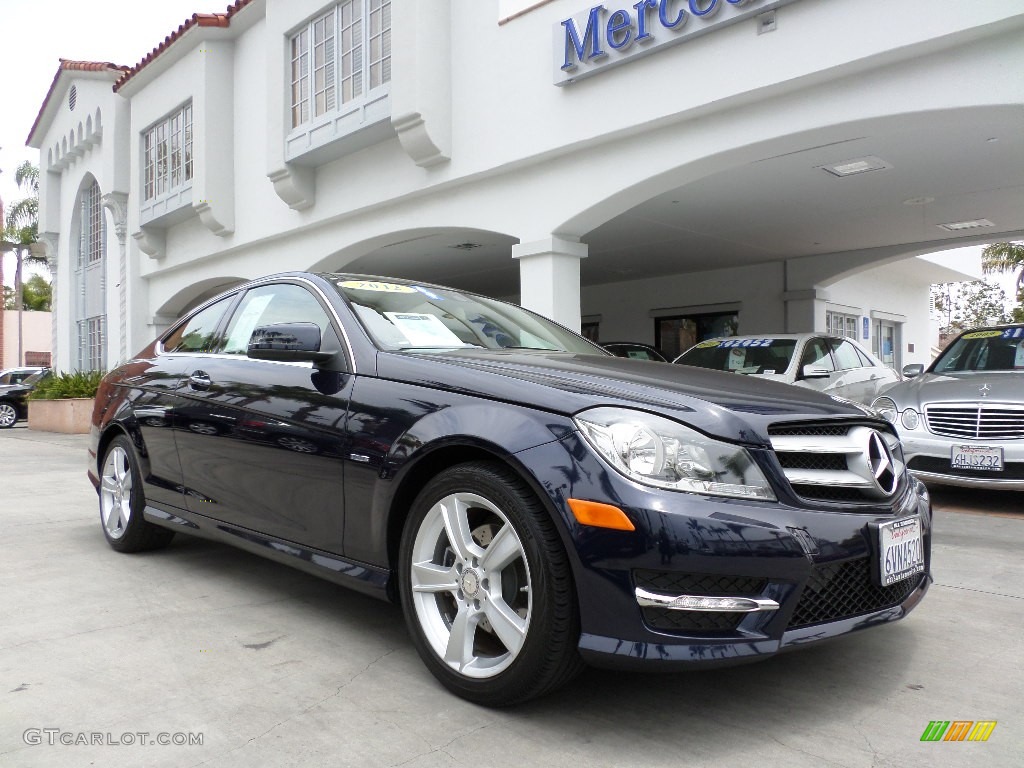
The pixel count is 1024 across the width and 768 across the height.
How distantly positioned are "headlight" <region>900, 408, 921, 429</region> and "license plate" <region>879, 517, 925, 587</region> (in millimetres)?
3834

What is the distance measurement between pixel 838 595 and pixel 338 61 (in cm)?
1109

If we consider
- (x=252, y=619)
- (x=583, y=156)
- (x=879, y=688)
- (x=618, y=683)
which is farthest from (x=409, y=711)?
(x=583, y=156)

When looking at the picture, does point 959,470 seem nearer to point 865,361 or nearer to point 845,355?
point 845,355

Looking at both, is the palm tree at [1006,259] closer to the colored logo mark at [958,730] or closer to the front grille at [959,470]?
the front grille at [959,470]

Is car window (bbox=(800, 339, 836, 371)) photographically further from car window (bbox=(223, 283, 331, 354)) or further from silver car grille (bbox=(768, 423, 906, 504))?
car window (bbox=(223, 283, 331, 354))

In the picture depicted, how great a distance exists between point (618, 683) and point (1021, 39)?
5.86 metres

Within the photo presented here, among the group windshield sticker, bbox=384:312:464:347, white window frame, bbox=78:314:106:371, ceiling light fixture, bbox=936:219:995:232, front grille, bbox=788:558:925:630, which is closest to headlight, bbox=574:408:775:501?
front grille, bbox=788:558:925:630

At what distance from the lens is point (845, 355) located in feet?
31.5

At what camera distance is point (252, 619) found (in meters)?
3.49

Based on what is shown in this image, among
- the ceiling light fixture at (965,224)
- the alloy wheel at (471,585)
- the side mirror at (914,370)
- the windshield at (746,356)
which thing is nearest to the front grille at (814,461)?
the alloy wheel at (471,585)

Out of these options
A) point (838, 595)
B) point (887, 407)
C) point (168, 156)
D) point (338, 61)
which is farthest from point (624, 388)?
point (168, 156)

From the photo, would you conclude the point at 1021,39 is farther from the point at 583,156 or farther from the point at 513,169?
the point at 513,169

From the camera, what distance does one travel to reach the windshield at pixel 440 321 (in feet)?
10.8

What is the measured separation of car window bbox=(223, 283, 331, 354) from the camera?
11.6 feet
